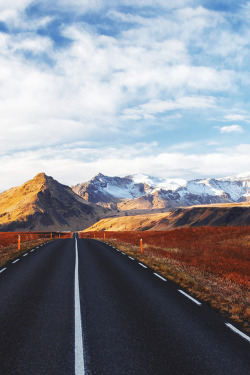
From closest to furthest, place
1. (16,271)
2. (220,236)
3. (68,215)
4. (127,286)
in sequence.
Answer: (127,286), (16,271), (220,236), (68,215)

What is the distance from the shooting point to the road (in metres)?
4.71

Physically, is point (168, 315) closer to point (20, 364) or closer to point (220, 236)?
point (20, 364)

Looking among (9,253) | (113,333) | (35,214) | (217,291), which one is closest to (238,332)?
(113,333)

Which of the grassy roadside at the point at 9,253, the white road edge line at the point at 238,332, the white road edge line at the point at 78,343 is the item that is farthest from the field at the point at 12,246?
the white road edge line at the point at 238,332

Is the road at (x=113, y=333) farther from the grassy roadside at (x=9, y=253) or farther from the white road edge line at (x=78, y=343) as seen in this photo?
the grassy roadside at (x=9, y=253)

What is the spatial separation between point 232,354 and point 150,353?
5.28ft

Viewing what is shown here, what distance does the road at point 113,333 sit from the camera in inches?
186

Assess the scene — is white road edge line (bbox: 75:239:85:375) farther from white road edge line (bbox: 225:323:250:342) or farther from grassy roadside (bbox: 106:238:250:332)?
grassy roadside (bbox: 106:238:250:332)

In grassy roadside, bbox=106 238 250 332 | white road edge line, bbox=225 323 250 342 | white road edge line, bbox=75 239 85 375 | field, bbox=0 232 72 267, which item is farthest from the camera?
field, bbox=0 232 72 267

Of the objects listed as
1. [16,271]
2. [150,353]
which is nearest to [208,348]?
[150,353]

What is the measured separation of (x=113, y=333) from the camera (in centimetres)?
602

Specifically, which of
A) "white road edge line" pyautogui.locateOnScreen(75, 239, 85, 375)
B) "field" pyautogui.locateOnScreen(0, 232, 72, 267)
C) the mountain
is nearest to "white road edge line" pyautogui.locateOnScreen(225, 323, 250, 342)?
"white road edge line" pyautogui.locateOnScreen(75, 239, 85, 375)

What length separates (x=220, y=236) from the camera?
2834cm

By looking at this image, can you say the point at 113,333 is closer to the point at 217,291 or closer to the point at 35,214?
the point at 217,291
